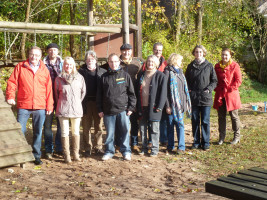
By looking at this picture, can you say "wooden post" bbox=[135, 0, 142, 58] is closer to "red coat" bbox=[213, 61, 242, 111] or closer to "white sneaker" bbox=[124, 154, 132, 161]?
"red coat" bbox=[213, 61, 242, 111]

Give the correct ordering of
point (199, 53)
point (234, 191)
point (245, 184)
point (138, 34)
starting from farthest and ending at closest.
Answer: point (138, 34) < point (199, 53) < point (245, 184) < point (234, 191)

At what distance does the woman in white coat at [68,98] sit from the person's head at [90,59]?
0.32 meters

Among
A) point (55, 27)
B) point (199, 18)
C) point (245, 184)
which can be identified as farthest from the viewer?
point (199, 18)

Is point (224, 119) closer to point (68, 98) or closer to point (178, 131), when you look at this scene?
point (178, 131)

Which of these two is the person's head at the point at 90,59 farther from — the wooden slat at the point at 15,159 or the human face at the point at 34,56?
the wooden slat at the point at 15,159

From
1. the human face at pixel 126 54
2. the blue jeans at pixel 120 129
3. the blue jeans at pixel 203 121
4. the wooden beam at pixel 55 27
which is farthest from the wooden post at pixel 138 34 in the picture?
the blue jeans at pixel 120 129

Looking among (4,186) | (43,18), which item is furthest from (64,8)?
(4,186)

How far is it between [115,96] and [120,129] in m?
0.63

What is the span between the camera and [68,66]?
21.1ft

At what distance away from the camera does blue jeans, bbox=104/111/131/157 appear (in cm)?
671

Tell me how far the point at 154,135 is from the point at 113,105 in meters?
0.94

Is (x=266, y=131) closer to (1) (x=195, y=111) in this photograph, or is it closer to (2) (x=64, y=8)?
(1) (x=195, y=111)

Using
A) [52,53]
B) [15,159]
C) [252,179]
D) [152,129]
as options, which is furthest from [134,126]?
[252,179]

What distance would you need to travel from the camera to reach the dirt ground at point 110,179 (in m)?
4.99
